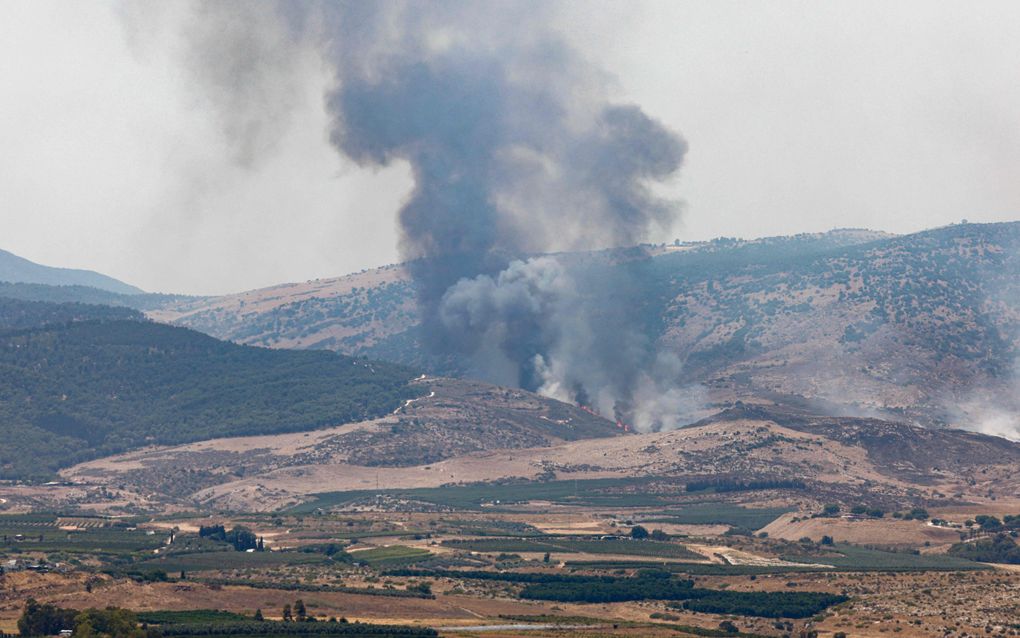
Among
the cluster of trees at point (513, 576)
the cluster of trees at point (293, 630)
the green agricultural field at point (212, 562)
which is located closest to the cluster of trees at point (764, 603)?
the cluster of trees at point (513, 576)

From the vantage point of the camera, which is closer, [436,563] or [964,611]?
[964,611]

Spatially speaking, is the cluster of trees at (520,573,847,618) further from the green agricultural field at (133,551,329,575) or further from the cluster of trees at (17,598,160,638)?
the cluster of trees at (17,598,160,638)

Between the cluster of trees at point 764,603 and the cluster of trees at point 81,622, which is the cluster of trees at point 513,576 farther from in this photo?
the cluster of trees at point 81,622

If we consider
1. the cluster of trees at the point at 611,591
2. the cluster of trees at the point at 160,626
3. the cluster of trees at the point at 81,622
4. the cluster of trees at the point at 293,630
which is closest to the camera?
the cluster of trees at the point at 81,622

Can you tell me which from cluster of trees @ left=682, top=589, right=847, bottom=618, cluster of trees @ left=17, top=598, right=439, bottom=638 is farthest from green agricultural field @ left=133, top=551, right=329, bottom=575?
cluster of trees @ left=682, top=589, right=847, bottom=618

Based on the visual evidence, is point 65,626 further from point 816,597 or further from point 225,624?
point 816,597

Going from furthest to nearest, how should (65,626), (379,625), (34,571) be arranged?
(34,571), (379,625), (65,626)

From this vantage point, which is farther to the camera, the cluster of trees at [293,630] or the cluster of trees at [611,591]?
the cluster of trees at [611,591]

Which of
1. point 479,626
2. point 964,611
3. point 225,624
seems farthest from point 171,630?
point 964,611

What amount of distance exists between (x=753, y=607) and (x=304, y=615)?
137 feet

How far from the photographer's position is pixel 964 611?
158000mm

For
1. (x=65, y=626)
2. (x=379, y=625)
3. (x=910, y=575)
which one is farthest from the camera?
(x=910, y=575)

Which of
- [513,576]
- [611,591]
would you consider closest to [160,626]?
[611,591]

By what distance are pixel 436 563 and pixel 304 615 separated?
4494 cm
